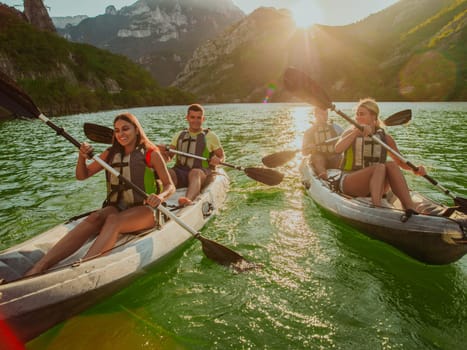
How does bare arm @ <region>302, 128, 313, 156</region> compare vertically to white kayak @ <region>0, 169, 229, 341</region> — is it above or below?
above

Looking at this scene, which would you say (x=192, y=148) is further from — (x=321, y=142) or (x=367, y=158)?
(x=367, y=158)

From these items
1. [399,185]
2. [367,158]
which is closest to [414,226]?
[399,185]

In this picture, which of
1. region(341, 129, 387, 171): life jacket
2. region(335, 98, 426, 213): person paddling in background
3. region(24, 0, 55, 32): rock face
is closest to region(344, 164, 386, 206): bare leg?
region(335, 98, 426, 213): person paddling in background

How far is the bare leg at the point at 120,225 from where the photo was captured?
133 inches

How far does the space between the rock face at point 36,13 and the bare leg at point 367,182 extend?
127 metres

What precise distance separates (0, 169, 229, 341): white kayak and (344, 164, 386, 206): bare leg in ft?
9.11

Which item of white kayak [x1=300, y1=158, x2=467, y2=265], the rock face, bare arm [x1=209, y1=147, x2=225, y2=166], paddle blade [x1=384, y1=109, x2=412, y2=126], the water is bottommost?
the water

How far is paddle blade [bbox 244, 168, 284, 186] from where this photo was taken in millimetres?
6688

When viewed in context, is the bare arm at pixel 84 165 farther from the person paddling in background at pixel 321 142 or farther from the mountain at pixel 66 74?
the mountain at pixel 66 74

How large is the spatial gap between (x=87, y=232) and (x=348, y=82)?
4270 inches

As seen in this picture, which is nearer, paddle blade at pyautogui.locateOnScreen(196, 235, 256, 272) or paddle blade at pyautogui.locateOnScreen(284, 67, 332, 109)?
paddle blade at pyautogui.locateOnScreen(196, 235, 256, 272)

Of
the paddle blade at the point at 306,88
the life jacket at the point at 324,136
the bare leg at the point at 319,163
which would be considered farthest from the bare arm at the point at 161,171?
the life jacket at the point at 324,136

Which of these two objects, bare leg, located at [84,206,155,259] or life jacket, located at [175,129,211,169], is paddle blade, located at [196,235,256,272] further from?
life jacket, located at [175,129,211,169]

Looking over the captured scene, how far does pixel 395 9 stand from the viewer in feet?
511
